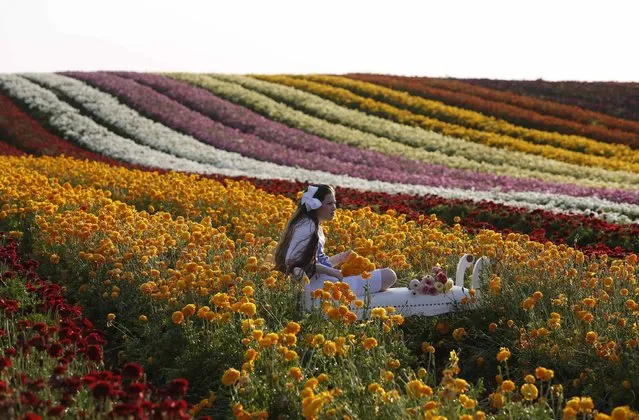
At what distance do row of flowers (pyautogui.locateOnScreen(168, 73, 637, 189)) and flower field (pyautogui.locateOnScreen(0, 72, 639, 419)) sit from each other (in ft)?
0.38

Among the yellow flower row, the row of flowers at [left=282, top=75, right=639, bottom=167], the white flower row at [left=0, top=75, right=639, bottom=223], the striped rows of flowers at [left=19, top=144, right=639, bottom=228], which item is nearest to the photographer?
the yellow flower row

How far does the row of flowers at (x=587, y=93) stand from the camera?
99.3ft

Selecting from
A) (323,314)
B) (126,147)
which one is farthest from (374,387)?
(126,147)

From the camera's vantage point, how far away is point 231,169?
21562 mm

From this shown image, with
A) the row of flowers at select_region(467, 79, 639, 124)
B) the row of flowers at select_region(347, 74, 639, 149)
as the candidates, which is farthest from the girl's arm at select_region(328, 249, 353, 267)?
the row of flowers at select_region(467, 79, 639, 124)

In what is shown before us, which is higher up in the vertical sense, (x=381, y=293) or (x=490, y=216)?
(x=381, y=293)

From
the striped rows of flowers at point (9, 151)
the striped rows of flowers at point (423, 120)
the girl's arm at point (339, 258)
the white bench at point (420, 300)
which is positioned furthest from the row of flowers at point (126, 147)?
the white bench at point (420, 300)

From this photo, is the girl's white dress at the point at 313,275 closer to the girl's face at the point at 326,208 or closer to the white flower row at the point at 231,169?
the girl's face at the point at 326,208

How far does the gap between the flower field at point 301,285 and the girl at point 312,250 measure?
18cm

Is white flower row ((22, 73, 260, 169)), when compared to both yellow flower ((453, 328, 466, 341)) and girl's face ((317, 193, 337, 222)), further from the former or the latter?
yellow flower ((453, 328, 466, 341))

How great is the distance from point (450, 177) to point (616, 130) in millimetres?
8998

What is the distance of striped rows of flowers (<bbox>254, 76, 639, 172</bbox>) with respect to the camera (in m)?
24.0

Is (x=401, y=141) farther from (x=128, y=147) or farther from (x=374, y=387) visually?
(x=374, y=387)

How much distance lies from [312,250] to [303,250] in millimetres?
72
